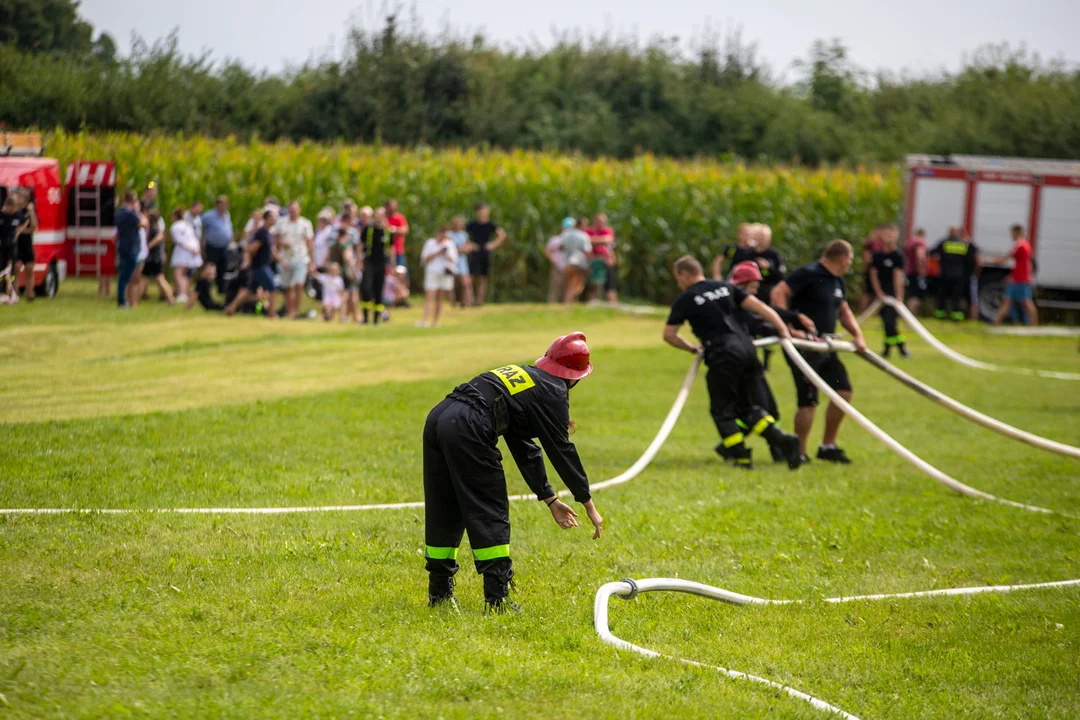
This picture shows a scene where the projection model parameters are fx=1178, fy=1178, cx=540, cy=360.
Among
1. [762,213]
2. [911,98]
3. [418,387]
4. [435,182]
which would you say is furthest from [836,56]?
[418,387]

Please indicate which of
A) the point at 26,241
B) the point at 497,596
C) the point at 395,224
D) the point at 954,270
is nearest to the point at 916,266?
the point at 954,270

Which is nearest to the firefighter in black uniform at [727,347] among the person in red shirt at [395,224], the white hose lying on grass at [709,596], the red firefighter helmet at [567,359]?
the white hose lying on grass at [709,596]

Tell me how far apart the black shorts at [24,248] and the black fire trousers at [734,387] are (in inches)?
485

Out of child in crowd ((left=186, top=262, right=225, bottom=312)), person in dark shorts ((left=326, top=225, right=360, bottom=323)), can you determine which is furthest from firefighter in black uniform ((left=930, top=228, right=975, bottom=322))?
child in crowd ((left=186, top=262, right=225, bottom=312))

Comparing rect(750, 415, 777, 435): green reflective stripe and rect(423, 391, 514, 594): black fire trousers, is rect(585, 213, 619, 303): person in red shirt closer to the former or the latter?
rect(750, 415, 777, 435): green reflective stripe

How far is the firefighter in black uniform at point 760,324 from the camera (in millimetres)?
12266

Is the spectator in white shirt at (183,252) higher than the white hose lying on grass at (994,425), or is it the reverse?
the spectator in white shirt at (183,252)

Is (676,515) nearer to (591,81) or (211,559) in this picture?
(211,559)

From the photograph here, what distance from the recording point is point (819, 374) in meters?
12.7

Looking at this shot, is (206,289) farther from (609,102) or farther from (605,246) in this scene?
(609,102)

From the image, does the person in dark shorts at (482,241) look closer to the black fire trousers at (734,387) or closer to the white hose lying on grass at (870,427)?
the white hose lying on grass at (870,427)

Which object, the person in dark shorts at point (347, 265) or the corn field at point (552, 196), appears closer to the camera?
the person in dark shorts at point (347, 265)

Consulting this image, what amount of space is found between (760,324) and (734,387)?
161 cm

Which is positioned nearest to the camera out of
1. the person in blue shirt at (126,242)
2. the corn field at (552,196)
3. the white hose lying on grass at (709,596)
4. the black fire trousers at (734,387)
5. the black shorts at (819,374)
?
the white hose lying on grass at (709,596)
